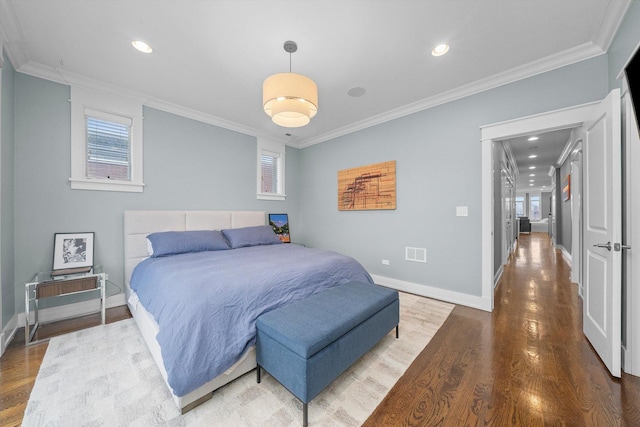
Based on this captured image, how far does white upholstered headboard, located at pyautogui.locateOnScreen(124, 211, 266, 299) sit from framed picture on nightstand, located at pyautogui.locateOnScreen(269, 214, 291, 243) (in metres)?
0.74

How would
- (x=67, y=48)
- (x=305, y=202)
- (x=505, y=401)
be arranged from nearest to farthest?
(x=505, y=401) → (x=67, y=48) → (x=305, y=202)

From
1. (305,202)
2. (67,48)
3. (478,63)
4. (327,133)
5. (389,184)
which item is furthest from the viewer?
(305,202)

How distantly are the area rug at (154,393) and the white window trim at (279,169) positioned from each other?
302cm

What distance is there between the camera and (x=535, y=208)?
49.1 feet

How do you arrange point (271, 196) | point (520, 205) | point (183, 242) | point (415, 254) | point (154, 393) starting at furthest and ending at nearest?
point (520, 205) < point (271, 196) < point (415, 254) < point (183, 242) < point (154, 393)

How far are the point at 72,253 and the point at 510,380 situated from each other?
4.41m

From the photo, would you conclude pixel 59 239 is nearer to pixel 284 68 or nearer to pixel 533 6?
pixel 284 68

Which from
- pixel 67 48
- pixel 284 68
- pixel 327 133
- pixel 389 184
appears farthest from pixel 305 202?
pixel 67 48

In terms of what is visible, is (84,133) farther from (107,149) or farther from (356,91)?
(356,91)

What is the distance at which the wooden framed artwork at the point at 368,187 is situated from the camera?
3806 millimetres

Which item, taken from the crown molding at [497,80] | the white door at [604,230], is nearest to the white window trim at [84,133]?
the crown molding at [497,80]

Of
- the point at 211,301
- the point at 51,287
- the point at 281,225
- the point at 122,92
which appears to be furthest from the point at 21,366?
the point at 281,225

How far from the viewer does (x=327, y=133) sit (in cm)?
470

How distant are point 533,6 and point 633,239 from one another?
6.19 feet
